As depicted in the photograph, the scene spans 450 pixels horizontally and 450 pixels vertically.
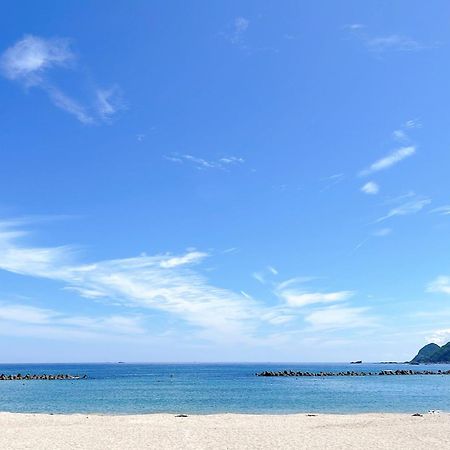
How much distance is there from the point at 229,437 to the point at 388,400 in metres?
37.3

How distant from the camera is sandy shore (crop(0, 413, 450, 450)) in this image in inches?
906

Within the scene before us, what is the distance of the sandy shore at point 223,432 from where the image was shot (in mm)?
23016

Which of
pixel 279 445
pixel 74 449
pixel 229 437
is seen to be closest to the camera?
pixel 74 449

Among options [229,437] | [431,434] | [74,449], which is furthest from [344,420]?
[74,449]

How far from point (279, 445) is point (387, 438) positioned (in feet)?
21.5

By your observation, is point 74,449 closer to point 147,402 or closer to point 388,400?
point 147,402

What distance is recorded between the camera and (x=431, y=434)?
2672 centimetres

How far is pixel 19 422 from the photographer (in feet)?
102

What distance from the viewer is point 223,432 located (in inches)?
1068

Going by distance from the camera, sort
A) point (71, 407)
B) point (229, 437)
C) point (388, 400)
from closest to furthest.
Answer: point (229, 437) < point (71, 407) < point (388, 400)

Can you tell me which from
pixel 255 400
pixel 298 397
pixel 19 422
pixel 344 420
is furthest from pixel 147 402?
pixel 344 420

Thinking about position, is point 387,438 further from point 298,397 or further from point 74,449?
point 298,397

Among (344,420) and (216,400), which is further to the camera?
(216,400)

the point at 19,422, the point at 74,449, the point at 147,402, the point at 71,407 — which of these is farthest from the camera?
the point at 147,402
